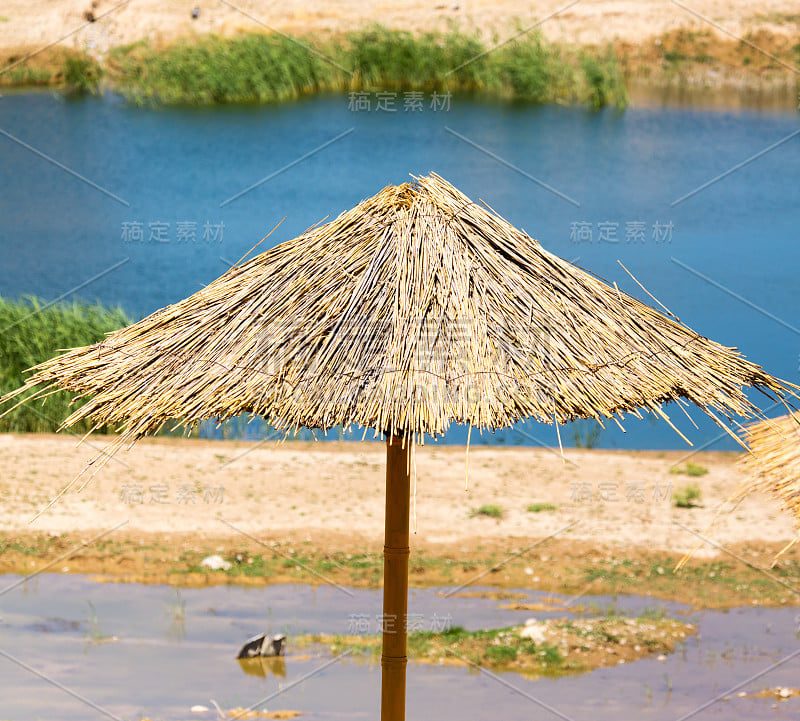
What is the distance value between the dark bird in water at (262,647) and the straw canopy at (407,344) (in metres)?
3.07

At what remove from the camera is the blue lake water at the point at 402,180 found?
15945mm

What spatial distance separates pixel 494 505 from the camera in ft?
33.4

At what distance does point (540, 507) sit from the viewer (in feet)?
33.3

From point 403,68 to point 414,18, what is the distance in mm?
953

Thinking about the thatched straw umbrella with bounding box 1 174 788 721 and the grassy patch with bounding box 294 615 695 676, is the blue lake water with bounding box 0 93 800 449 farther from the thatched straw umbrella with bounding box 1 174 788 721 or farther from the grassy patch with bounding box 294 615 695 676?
the thatched straw umbrella with bounding box 1 174 788 721

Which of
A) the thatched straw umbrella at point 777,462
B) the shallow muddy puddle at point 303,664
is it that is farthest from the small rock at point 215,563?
the thatched straw umbrella at point 777,462

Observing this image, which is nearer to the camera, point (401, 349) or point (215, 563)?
point (401, 349)

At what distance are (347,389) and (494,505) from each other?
6.19 metres

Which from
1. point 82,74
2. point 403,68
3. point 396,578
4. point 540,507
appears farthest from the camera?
point 82,74

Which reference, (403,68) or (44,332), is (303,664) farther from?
(403,68)

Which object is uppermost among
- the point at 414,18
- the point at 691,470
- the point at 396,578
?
the point at 414,18

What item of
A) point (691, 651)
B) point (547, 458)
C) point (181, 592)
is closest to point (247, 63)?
point (547, 458)

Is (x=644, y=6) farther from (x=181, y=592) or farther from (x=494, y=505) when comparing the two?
(x=181, y=592)

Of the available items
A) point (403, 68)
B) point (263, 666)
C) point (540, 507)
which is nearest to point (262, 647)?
point (263, 666)
